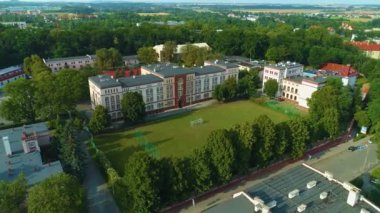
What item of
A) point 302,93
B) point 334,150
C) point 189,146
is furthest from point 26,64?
point 334,150

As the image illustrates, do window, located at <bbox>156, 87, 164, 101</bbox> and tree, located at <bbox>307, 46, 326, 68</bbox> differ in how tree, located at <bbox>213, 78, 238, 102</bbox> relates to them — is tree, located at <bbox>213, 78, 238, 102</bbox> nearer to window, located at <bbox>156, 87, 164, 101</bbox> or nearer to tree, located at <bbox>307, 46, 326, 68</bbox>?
window, located at <bbox>156, 87, 164, 101</bbox>

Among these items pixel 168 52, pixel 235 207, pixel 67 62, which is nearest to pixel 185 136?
pixel 235 207

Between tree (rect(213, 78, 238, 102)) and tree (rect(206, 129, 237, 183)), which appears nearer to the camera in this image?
tree (rect(206, 129, 237, 183))

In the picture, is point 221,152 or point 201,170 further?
point 221,152

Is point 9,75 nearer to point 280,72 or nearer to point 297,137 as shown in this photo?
point 280,72

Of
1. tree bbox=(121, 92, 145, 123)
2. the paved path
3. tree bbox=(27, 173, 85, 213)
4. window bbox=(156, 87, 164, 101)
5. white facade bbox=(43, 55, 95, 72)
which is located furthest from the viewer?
white facade bbox=(43, 55, 95, 72)

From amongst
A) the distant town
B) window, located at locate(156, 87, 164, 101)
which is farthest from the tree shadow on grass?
window, located at locate(156, 87, 164, 101)
